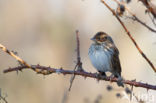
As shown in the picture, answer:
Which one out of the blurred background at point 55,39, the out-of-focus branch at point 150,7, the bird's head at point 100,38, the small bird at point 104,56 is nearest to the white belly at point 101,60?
the small bird at point 104,56

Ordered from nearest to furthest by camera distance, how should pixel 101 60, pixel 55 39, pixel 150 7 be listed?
1. pixel 150 7
2. pixel 101 60
3. pixel 55 39

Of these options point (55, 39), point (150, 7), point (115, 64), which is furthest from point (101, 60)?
point (55, 39)

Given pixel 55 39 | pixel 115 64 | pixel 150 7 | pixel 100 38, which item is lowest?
pixel 150 7

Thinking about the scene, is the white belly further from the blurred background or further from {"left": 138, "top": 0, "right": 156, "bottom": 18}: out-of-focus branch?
the blurred background

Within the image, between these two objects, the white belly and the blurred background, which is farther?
the blurred background

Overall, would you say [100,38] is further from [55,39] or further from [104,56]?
[55,39]

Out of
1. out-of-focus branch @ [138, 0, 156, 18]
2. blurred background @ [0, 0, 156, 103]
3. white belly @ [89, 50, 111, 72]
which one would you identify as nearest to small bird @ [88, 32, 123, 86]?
white belly @ [89, 50, 111, 72]

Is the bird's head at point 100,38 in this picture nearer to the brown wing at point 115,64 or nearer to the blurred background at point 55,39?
the brown wing at point 115,64

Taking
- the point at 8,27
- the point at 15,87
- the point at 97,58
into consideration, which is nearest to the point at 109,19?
the point at 8,27
